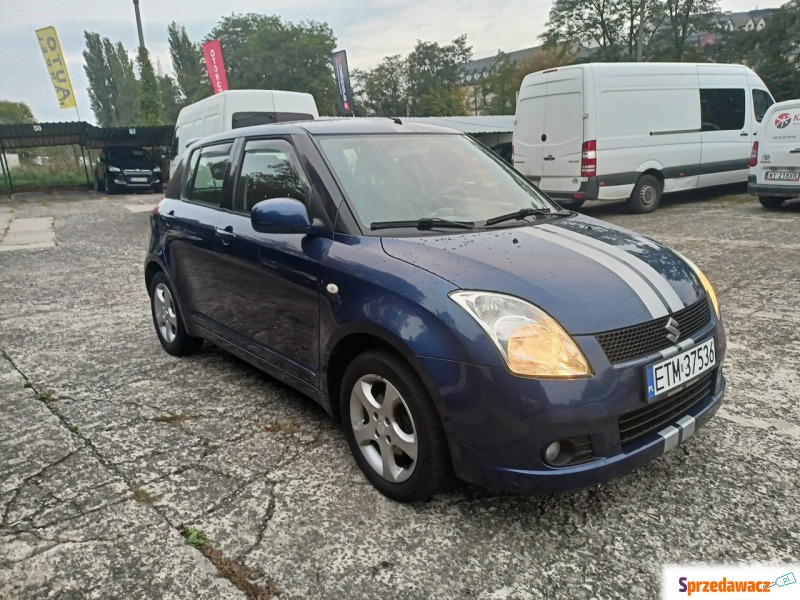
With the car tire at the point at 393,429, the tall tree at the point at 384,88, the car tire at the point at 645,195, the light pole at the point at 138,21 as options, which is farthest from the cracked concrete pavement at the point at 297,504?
the tall tree at the point at 384,88

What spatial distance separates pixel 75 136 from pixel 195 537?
26379mm

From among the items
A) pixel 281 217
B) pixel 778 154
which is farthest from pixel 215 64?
pixel 281 217

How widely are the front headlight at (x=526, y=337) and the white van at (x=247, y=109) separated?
10.2 metres

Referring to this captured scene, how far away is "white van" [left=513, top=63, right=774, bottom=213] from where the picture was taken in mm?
10424

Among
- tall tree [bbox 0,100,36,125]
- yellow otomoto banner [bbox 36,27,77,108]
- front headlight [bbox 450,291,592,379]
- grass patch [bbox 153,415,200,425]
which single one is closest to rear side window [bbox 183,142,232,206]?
grass patch [bbox 153,415,200,425]

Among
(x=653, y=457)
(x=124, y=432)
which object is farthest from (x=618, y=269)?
(x=124, y=432)

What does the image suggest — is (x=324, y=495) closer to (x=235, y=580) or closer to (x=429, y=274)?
(x=235, y=580)

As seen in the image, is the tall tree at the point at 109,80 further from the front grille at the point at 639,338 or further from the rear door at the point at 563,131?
the front grille at the point at 639,338

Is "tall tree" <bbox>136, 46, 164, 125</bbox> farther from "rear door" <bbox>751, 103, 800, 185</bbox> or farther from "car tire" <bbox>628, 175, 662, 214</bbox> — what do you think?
"rear door" <bbox>751, 103, 800, 185</bbox>

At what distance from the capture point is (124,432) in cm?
333

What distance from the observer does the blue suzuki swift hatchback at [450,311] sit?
2191mm

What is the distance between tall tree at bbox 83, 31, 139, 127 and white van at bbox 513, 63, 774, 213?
88112mm

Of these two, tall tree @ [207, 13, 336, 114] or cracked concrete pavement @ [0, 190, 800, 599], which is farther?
tall tree @ [207, 13, 336, 114]

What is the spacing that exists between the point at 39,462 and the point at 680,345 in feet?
9.85
